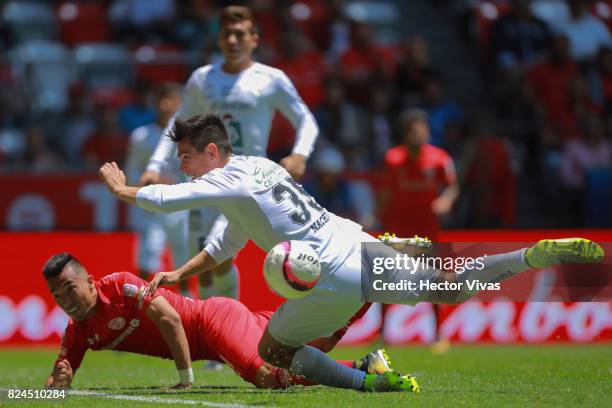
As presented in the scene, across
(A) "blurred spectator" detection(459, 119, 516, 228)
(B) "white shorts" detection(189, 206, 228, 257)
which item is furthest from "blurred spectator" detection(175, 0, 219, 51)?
(B) "white shorts" detection(189, 206, 228, 257)

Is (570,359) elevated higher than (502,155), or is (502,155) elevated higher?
(502,155)

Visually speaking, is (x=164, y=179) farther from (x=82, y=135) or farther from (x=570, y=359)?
(x=82, y=135)

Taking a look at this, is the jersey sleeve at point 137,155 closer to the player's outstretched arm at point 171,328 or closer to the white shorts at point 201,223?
the white shorts at point 201,223

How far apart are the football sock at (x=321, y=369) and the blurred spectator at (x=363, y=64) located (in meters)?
11.6

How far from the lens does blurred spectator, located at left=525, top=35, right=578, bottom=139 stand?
62.4 feet

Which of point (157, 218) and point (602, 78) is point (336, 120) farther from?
point (602, 78)

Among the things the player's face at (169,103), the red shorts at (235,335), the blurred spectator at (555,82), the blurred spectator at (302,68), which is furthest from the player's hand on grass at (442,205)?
the blurred spectator at (555,82)

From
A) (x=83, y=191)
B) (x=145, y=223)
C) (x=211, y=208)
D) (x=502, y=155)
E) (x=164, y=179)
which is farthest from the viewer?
(x=502, y=155)

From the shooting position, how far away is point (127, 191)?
22.8 feet

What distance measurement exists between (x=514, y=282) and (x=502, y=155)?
964cm

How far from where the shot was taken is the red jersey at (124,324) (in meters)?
7.75

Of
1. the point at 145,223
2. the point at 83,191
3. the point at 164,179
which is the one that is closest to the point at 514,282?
the point at 164,179

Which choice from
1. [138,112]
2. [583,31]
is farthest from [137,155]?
[583,31]

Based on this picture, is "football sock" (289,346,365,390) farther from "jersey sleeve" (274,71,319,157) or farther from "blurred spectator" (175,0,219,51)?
"blurred spectator" (175,0,219,51)
